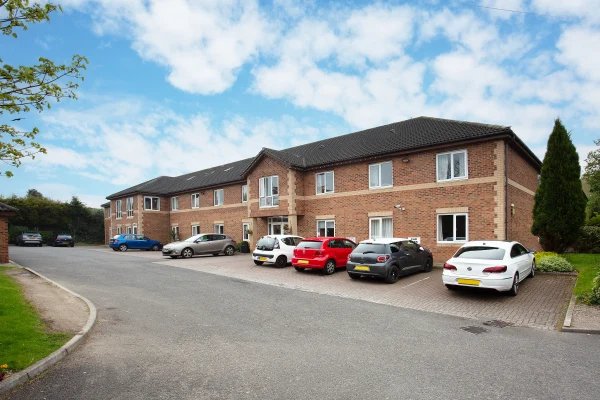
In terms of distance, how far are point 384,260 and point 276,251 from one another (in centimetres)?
631

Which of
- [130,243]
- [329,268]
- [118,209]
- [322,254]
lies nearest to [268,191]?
[322,254]

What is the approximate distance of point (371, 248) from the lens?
12.8 meters

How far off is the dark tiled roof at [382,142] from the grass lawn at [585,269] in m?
5.40

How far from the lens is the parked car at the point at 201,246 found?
888 inches

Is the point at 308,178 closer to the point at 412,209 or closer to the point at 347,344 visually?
the point at 412,209

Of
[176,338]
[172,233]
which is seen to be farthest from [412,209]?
[172,233]

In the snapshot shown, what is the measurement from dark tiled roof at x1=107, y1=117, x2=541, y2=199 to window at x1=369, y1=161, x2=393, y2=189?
661 millimetres

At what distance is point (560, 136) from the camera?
15.7 m

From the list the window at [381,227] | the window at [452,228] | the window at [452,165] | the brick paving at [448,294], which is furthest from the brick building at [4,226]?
the window at [452,165]

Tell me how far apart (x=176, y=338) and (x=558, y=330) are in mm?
7348

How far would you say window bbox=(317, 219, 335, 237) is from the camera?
21206 mm

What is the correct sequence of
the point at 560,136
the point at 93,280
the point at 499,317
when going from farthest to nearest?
the point at 560,136 → the point at 93,280 → the point at 499,317

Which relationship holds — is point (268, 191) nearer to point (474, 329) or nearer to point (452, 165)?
point (452, 165)

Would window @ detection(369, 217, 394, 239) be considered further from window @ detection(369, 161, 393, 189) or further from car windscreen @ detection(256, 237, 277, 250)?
car windscreen @ detection(256, 237, 277, 250)
